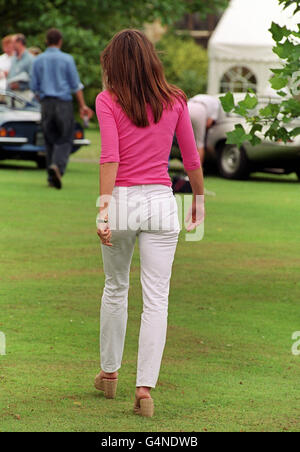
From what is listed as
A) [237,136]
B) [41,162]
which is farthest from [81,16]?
[237,136]

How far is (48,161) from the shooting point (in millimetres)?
16188

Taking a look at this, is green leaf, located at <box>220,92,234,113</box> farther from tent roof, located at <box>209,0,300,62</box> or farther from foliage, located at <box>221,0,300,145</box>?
tent roof, located at <box>209,0,300,62</box>

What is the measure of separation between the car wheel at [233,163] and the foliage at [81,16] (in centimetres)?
1039

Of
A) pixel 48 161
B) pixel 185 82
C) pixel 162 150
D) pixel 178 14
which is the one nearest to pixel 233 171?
pixel 48 161

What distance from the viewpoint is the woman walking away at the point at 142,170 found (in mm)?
5102

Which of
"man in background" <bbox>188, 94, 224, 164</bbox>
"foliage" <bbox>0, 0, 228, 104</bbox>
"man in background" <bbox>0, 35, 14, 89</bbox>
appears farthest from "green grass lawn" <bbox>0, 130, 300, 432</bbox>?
"foliage" <bbox>0, 0, 228, 104</bbox>

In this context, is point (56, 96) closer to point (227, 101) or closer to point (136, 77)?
point (227, 101)

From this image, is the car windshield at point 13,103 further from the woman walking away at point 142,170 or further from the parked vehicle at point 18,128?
the woman walking away at point 142,170

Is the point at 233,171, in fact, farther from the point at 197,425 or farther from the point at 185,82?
the point at 185,82

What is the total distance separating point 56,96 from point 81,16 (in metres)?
17.3

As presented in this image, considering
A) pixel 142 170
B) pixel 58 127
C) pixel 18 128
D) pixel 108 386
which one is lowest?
pixel 18 128

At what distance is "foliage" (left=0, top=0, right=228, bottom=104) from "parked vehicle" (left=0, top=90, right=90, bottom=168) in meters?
10.9

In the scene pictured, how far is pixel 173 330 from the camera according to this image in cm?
704

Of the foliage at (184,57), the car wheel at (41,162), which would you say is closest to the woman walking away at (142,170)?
the car wheel at (41,162)
